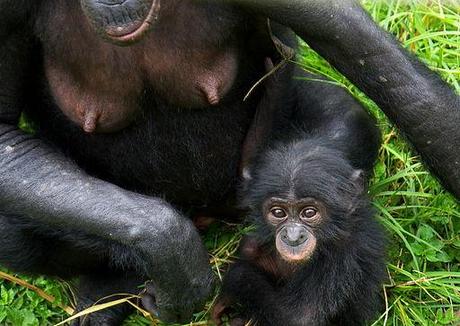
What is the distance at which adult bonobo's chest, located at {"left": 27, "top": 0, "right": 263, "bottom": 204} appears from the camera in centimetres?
453

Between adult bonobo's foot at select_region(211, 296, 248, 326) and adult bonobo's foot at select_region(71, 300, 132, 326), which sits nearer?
adult bonobo's foot at select_region(211, 296, 248, 326)

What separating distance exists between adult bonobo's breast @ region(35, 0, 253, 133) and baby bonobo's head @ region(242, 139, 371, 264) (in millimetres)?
429

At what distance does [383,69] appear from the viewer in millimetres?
4473

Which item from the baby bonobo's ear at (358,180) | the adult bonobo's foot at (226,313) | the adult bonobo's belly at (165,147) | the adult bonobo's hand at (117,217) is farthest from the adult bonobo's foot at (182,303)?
the baby bonobo's ear at (358,180)

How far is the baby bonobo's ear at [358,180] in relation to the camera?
4.70 metres

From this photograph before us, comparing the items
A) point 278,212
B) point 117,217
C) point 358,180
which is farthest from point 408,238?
point 117,217

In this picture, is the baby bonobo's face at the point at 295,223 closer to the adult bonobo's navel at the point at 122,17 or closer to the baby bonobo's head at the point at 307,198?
the baby bonobo's head at the point at 307,198

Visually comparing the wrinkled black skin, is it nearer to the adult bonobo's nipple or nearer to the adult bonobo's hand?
the adult bonobo's hand

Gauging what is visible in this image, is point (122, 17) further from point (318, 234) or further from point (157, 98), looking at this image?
point (318, 234)

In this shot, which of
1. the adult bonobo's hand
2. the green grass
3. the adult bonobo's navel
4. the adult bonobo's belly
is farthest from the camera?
the green grass

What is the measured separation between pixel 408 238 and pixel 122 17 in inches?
80.4

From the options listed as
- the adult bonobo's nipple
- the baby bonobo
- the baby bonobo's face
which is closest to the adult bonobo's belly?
the adult bonobo's nipple

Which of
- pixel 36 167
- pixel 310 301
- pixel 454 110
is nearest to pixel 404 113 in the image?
pixel 454 110

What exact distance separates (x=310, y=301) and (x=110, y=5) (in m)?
1.57
